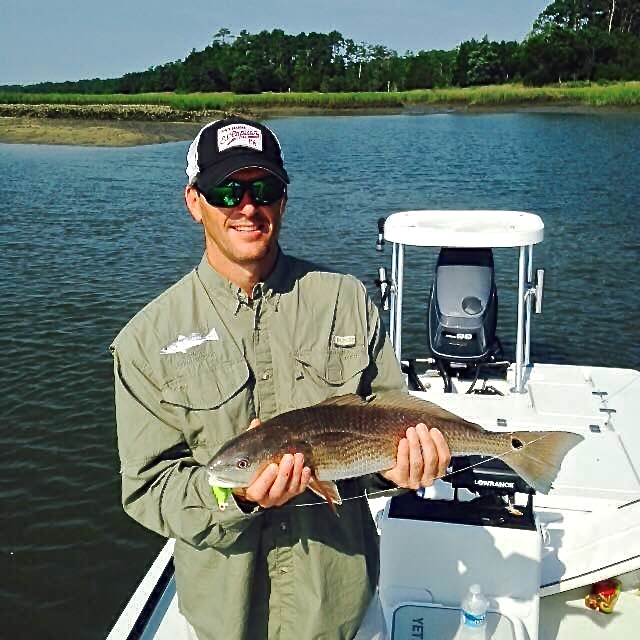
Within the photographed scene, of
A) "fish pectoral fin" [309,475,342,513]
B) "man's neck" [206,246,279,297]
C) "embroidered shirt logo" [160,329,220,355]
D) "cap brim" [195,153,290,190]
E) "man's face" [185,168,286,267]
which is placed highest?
"cap brim" [195,153,290,190]

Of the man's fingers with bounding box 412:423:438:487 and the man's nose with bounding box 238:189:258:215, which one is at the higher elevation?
the man's nose with bounding box 238:189:258:215

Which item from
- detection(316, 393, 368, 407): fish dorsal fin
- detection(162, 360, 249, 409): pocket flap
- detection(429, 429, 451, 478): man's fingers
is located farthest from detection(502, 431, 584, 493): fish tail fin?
detection(162, 360, 249, 409): pocket flap

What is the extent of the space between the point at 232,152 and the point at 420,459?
3.81ft

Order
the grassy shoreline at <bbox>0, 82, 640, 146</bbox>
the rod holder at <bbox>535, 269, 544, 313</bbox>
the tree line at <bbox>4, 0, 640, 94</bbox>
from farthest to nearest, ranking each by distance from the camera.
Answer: the tree line at <bbox>4, 0, 640, 94</bbox>, the grassy shoreline at <bbox>0, 82, 640, 146</bbox>, the rod holder at <bbox>535, 269, 544, 313</bbox>

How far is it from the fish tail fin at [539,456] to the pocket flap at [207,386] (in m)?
1.06

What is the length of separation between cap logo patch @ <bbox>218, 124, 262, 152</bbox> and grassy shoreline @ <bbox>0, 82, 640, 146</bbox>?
1658 inches

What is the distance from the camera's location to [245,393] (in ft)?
8.13

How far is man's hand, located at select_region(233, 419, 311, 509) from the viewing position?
2156 millimetres

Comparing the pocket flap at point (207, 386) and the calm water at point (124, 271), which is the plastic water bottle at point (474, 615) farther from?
the calm water at point (124, 271)

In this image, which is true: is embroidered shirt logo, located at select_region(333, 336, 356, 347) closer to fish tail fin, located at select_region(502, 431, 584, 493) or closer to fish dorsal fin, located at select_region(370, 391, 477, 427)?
fish dorsal fin, located at select_region(370, 391, 477, 427)

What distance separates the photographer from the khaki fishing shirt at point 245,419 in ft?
7.75

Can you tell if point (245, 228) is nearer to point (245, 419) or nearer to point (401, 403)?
point (245, 419)

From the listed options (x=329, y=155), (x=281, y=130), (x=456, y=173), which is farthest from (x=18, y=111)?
(x=456, y=173)

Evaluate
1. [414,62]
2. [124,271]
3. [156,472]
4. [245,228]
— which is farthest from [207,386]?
[414,62]
